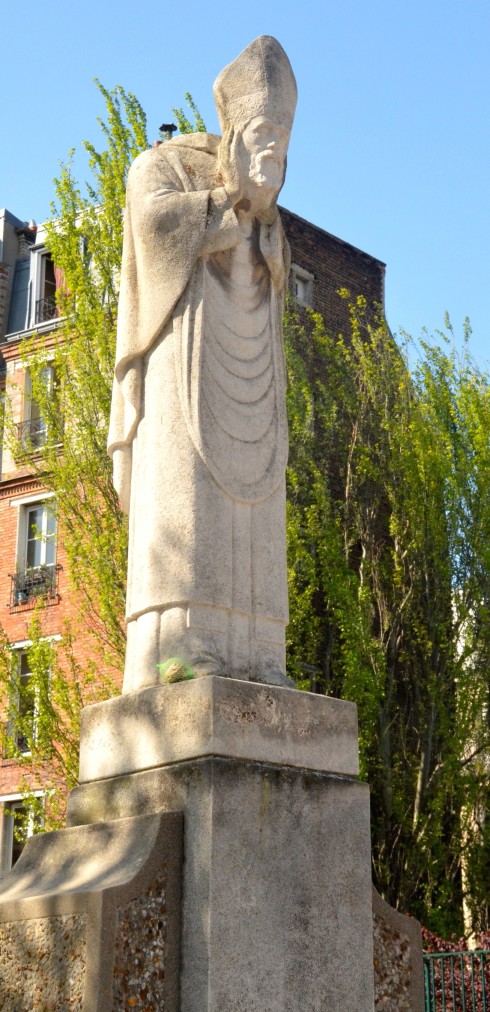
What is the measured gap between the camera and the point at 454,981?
12.6 meters

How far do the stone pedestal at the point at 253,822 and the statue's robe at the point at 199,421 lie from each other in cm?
28

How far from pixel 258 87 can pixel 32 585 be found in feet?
72.5

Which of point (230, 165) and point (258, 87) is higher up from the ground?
point (258, 87)

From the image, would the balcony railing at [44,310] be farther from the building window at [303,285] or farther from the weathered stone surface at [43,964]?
the weathered stone surface at [43,964]

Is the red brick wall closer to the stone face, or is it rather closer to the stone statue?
the stone statue

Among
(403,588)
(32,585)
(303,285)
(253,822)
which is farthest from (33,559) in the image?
(253,822)

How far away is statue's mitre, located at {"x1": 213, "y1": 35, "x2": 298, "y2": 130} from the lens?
7.06 meters

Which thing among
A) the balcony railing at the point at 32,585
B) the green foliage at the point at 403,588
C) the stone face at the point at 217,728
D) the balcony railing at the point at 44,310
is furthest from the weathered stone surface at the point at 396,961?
the balcony railing at the point at 44,310

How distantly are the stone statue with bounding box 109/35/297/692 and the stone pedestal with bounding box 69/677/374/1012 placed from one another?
0.86 ft

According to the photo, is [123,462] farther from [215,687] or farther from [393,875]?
[393,875]

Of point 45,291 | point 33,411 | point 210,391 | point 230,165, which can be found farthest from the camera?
point 45,291

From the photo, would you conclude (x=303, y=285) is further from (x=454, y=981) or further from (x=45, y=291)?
(x=454, y=981)

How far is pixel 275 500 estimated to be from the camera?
6.86 m

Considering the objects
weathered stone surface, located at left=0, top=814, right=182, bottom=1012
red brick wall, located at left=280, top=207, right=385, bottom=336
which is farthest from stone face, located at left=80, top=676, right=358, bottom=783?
red brick wall, located at left=280, top=207, right=385, bottom=336
